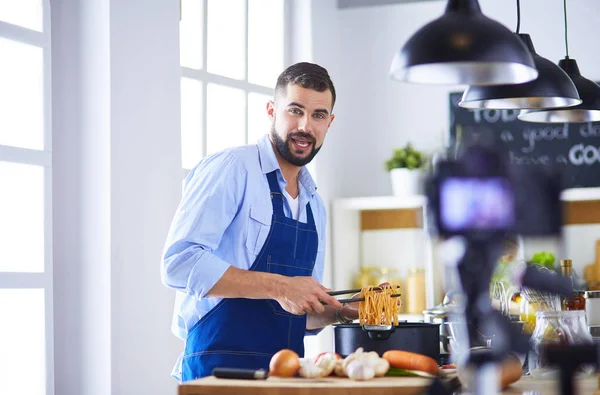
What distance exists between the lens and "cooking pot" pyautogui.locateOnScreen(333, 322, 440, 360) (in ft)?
6.72

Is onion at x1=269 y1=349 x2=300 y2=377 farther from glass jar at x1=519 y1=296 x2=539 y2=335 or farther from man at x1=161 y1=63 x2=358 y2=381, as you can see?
glass jar at x1=519 y1=296 x2=539 y2=335

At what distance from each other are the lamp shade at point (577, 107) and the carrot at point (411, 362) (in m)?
1.79

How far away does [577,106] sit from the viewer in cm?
326

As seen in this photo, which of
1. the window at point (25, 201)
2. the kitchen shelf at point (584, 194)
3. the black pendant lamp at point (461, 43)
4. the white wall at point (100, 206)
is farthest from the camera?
the kitchen shelf at point (584, 194)

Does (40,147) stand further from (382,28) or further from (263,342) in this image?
(382,28)

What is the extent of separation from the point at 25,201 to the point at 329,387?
1907 mm

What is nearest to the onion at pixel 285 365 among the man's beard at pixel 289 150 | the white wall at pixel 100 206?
the man's beard at pixel 289 150

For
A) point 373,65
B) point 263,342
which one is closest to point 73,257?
point 263,342

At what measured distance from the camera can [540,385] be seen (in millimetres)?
1747

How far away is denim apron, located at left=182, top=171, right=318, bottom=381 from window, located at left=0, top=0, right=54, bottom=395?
0.91 meters

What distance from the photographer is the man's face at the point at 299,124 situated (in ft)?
8.65

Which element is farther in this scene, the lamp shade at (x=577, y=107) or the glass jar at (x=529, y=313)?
the lamp shade at (x=577, y=107)

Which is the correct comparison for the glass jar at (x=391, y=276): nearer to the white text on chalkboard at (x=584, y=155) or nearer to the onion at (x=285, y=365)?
the white text on chalkboard at (x=584, y=155)

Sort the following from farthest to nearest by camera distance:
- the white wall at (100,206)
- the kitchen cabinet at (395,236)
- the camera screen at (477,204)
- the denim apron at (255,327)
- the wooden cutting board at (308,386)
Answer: the kitchen cabinet at (395,236), the white wall at (100,206), the denim apron at (255,327), the wooden cutting board at (308,386), the camera screen at (477,204)
